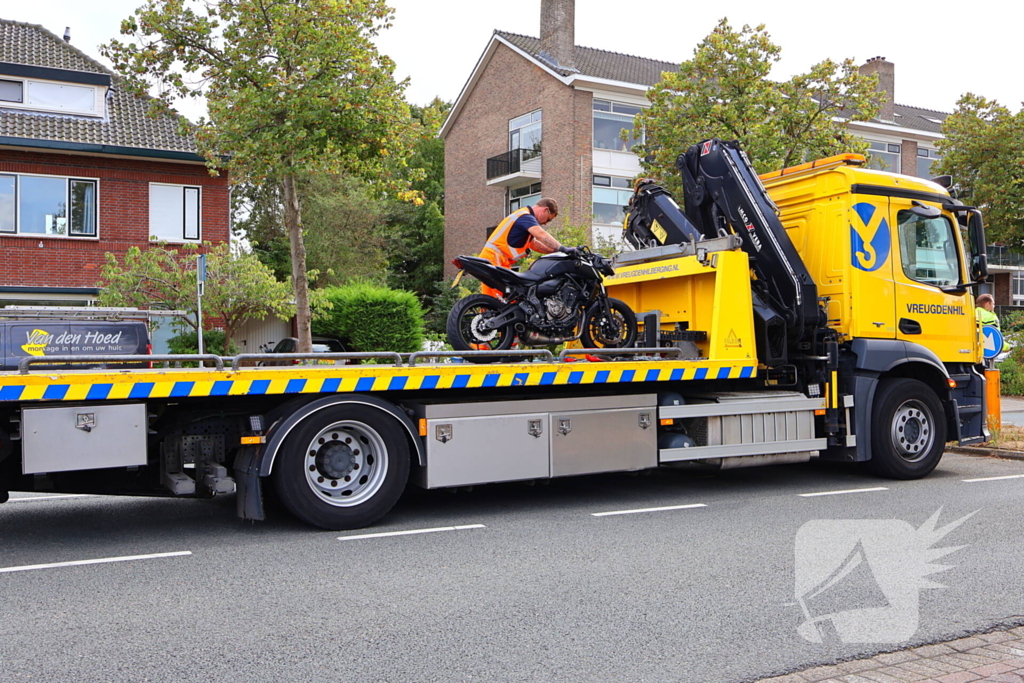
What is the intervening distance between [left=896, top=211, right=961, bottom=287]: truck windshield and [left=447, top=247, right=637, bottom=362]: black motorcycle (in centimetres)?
283

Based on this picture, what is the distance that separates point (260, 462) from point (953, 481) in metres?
6.59

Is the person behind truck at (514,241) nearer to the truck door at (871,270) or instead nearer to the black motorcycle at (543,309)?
the black motorcycle at (543,309)

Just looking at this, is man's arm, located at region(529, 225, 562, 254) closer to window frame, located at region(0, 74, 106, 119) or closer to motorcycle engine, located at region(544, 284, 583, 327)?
motorcycle engine, located at region(544, 284, 583, 327)

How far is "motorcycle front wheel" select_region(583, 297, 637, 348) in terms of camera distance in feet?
30.4

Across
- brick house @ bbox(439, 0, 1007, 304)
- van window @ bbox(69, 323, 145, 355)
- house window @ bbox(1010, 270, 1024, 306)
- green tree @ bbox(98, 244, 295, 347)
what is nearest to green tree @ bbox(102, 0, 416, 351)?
green tree @ bbox(98, 244, 295, 347)

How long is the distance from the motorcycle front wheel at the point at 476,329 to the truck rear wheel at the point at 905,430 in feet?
11.9

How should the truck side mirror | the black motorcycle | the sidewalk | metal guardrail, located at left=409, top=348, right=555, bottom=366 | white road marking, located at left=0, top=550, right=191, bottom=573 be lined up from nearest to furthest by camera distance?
the sidewalk, white road marking, located at left=0, top=550, right=191, bottom=573, metal guardrail, located at left=409, top=348, right=555, bottom=366, the black motorcycle, the truck side mirror

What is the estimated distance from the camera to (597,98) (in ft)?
114

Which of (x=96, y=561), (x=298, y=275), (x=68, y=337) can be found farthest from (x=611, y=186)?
(x=96, y=561)

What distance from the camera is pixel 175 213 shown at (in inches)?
973

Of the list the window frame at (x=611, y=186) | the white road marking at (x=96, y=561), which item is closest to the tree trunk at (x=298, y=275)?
the white road marking at (x=96, y=561)

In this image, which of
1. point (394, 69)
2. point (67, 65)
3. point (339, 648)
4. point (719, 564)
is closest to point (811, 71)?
point (394, 69)

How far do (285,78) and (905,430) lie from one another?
470 inches

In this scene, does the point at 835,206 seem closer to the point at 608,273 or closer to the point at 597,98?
the point at 608,273
